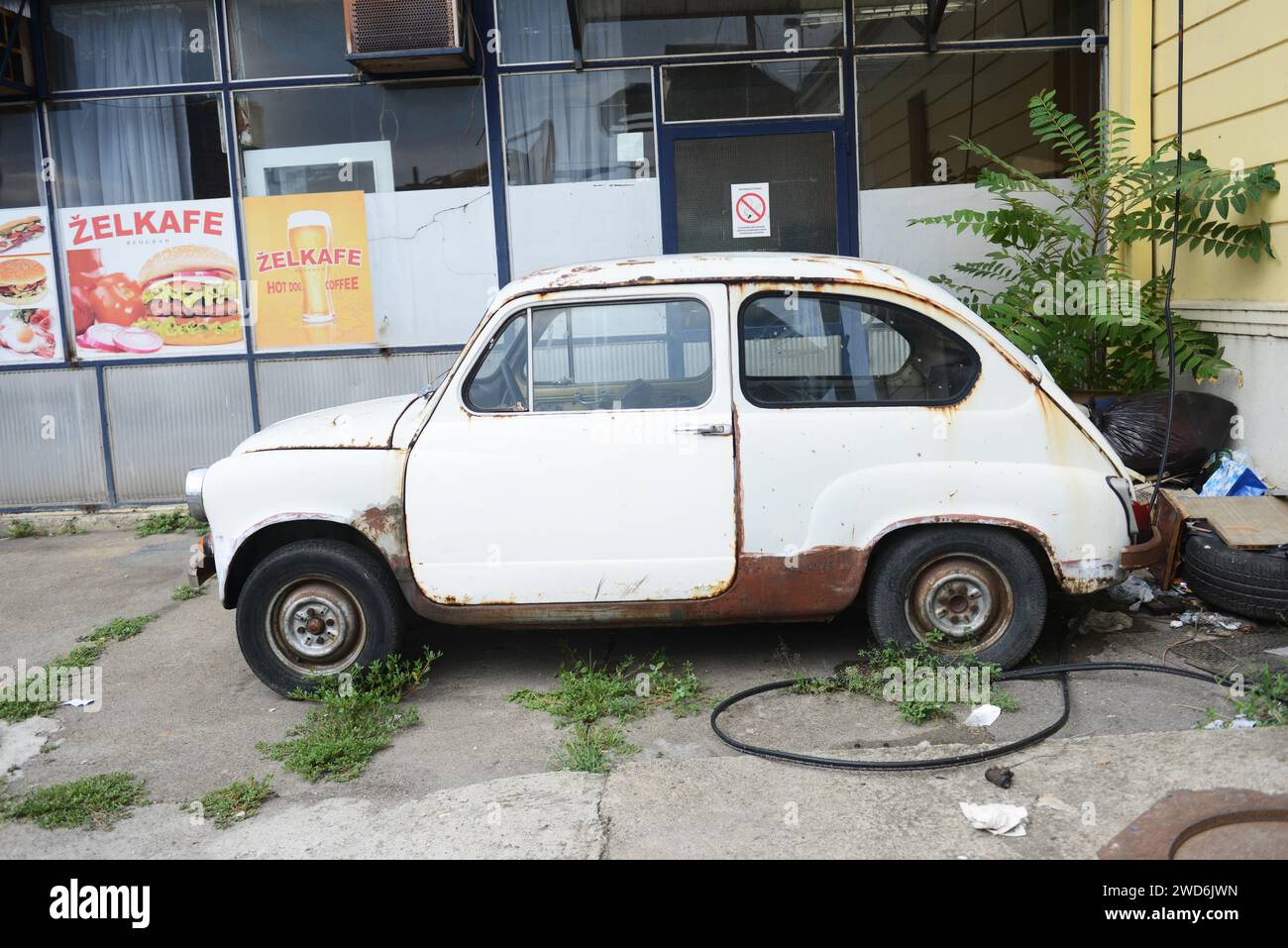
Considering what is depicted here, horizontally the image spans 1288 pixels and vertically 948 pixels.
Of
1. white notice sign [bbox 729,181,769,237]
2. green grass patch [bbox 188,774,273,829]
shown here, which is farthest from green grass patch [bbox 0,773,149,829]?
white notice sign [bbox 729,181,769,237]

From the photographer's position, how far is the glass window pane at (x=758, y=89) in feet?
28.3

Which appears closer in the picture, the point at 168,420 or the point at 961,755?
the point at 961,755

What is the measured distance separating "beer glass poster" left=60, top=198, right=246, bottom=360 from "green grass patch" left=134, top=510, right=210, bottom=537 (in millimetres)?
1322

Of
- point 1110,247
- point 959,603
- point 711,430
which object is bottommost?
point 959,603

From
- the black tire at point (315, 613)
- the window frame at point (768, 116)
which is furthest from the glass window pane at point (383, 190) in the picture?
the black tire at point (315, 613)

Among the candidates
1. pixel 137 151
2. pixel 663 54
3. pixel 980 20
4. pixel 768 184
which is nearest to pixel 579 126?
pixel 663 54

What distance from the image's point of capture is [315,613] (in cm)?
509

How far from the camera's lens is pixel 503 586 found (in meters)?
4.95

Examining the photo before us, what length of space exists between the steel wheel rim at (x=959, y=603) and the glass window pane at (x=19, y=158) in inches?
308

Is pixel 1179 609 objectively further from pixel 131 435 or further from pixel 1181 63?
pixel 131 435

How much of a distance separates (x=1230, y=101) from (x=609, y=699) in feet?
18.5

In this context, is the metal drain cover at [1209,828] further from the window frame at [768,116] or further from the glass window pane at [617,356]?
the window frame at [768,116]

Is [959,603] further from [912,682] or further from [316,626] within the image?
[316,626]

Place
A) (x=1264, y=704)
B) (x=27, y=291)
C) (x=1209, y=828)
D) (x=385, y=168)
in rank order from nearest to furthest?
(x=1209, y=828)
(x=1264, y=704)
(x=385, y=168)
(x=27, y=291)
